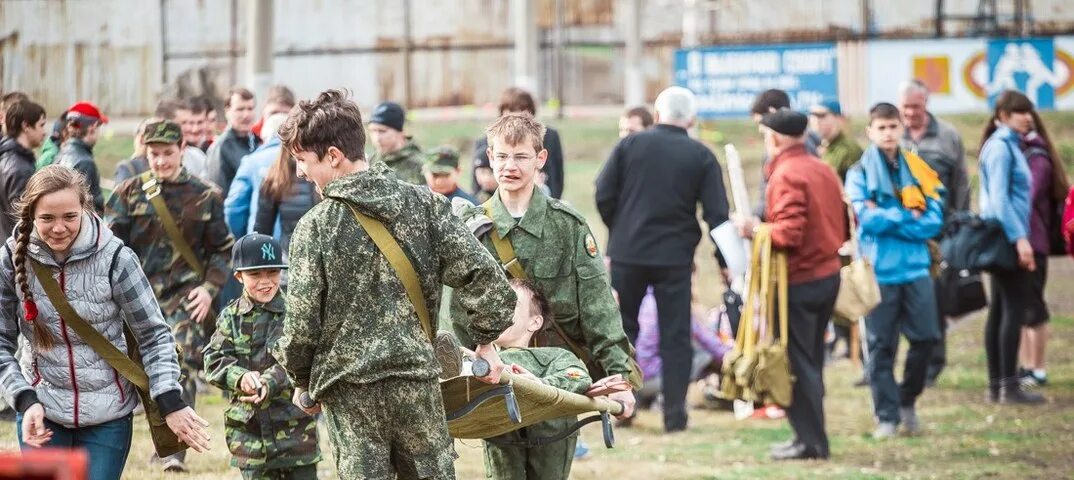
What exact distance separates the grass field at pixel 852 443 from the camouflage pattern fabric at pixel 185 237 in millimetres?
775

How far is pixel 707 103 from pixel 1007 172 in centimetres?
1112

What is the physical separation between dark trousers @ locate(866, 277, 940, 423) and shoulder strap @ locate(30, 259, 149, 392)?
5.85 metres

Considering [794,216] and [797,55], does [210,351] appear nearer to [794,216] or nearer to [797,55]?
[794,216]

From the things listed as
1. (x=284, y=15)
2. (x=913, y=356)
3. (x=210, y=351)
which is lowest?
(x=913, y=356)

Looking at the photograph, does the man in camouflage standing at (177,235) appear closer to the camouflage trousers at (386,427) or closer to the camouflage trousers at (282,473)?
the camouflage trousers at (282,473)

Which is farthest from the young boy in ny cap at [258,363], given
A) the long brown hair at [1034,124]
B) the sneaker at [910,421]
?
the long brown hair at [1034,124]

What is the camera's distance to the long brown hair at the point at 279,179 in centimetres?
882

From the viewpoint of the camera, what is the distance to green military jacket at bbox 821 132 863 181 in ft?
39.3

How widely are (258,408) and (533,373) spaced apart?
1.47 meters

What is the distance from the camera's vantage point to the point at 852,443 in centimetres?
1027

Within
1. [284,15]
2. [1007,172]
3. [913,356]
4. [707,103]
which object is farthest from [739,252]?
[284,15]

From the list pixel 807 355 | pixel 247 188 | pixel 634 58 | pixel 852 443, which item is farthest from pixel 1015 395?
pixel 634 58

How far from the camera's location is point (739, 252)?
10.1 m

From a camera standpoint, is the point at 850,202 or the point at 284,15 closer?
the point at 850,202
